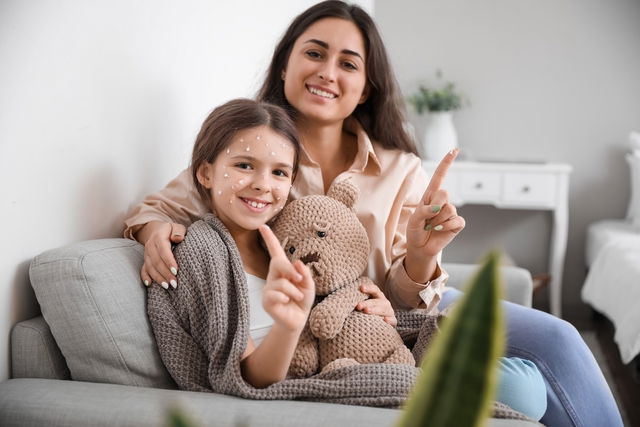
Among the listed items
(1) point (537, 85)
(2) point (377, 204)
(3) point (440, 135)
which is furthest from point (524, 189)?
(2) point (377, 204)

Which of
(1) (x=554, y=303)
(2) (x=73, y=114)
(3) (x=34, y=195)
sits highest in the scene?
(2) (x=73, y=114)

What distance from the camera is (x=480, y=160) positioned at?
376 cm

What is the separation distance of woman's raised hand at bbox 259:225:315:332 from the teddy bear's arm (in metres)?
0.32

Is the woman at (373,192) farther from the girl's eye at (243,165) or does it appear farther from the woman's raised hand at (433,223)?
the girl's eye at (243,165)

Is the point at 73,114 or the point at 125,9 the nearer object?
the point at 73,114

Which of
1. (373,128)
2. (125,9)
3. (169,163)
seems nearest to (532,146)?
(373,128)

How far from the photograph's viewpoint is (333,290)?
1.34 metres

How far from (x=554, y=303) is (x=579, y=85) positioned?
1.17 m

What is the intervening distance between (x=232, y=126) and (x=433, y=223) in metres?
0.43

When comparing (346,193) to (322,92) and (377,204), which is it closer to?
(377,204)

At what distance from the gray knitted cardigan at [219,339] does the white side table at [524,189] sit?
2.47m

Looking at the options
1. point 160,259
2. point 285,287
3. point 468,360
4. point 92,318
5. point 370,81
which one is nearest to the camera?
point 468,360

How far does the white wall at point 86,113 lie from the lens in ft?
3.55

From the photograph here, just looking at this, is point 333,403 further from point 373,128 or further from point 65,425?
point 373,128
